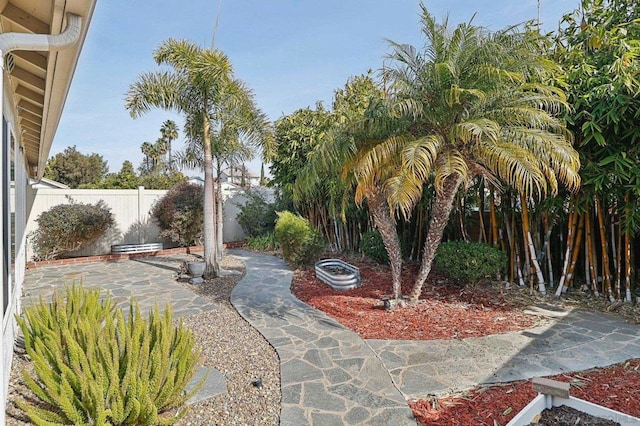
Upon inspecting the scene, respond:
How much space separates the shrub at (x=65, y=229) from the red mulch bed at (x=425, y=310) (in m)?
6.71

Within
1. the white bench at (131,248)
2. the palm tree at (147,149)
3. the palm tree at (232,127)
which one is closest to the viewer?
the palm tree at (232,127)

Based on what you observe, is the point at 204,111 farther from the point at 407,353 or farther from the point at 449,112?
the point at 407,353

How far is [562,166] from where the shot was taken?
4.73 meters

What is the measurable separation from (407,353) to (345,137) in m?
3.12

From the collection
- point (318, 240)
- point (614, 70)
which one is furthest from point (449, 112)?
point (318, 240)

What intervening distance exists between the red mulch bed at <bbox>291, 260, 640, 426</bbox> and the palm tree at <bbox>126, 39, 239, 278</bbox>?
280 cm

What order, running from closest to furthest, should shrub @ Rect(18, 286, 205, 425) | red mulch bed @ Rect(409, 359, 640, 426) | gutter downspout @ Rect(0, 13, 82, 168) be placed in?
gutter downspout @ Rect(0, 13, 82, 168), shrub @ Rect(18, 286, 205, 425), red mulch bed @ Rect(409, 359, 640, 426)

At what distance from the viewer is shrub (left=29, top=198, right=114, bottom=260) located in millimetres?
9781

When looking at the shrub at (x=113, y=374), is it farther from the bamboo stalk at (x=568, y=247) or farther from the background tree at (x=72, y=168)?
the background tree at (x=72, y=168)

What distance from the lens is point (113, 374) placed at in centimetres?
251

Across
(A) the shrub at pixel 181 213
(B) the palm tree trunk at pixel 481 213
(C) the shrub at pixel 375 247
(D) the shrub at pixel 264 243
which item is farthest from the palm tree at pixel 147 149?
(B) the palm tree trunk at pixel 481 213

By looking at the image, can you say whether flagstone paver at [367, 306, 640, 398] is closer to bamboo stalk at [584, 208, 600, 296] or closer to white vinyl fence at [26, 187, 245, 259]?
bamboo stalk at [584, 208, 600, 296]

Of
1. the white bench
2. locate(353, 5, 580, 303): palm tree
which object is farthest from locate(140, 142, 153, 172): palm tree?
locate(353, 5, 580, 303): palm tree

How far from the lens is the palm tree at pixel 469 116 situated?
184 inches
